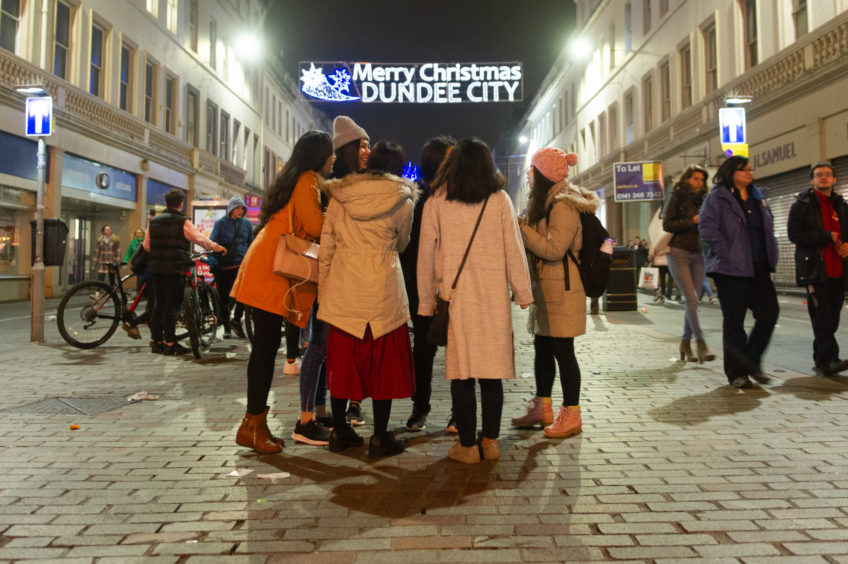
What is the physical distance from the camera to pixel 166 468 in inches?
142

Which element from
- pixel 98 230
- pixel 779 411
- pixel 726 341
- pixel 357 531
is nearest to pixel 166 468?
pixel 357 531

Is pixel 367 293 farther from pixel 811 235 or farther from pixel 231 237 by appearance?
pixel 231 237

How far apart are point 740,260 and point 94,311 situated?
7477 millimetres

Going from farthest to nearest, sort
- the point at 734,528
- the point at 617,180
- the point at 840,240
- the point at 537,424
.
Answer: the point at 617,180
the point at 840,240
the point at 537,424
the point at 734,528

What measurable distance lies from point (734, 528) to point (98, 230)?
24.4m

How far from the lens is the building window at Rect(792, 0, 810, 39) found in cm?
1742

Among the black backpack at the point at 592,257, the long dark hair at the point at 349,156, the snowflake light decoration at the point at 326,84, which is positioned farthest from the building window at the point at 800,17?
the long dark hair at the point at 349,156

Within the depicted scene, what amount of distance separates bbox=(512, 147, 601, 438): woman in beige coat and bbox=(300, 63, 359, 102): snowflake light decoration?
1716cm

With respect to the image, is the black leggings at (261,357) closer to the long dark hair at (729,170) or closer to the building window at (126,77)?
the long dark hair at (729,170)

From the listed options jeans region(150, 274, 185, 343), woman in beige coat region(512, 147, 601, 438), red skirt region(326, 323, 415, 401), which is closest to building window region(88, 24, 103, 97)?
jeans region(150, 274, 185, 343)

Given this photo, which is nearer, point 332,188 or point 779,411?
point 332,188

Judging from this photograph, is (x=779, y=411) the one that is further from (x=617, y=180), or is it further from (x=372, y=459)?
(x=617, y=180)

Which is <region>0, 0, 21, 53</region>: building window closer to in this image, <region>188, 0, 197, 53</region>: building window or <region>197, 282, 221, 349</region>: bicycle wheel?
<region>197, 282, 221, 349</region>: bicycle wheel

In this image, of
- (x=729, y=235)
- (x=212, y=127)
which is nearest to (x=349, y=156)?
(x=729, y=235)
